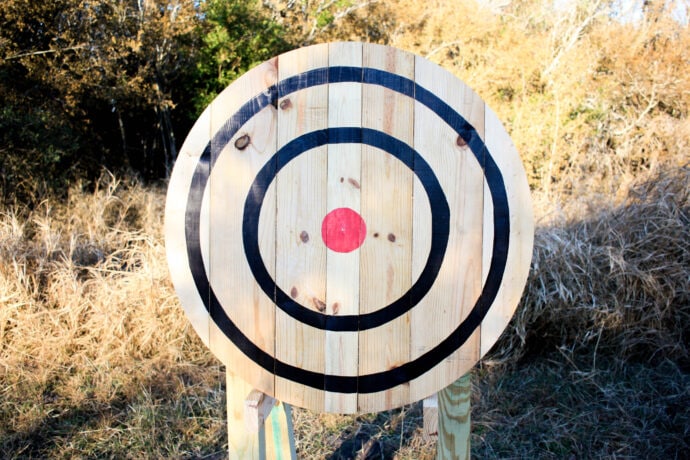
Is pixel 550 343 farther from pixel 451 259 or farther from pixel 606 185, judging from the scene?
pixel 451 259

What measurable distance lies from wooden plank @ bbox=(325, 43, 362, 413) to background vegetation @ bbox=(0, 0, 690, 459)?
119cm

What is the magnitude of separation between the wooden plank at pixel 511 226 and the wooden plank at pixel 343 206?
0.33 m

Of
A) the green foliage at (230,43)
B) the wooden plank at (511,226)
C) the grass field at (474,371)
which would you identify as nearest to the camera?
the wooden plank at (511,226)

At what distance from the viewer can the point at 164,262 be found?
3.46m

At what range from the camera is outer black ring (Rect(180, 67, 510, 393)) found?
1.35 m

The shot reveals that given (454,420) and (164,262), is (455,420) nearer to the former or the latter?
(454,420)

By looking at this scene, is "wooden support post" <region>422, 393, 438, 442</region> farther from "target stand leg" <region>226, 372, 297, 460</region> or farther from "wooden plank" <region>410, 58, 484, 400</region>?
"target stand leg" <region>226, 372, 297, 460</region>

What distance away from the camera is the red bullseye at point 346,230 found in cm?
138

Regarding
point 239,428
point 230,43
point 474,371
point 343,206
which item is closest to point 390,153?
point 343,206

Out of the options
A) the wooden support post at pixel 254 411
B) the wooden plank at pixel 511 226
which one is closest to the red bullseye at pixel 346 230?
the wooden plank at pixel 511 226

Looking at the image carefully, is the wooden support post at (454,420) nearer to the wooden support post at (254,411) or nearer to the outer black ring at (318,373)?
the outer black ring at (318,373)

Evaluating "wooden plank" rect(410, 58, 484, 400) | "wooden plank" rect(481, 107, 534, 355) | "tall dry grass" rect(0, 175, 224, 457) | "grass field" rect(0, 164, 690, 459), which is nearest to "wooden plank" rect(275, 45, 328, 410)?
"wooden plank" rect(410, 58, 484, 400)

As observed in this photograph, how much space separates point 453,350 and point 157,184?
5.41m

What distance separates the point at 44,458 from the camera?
7.43 ft
